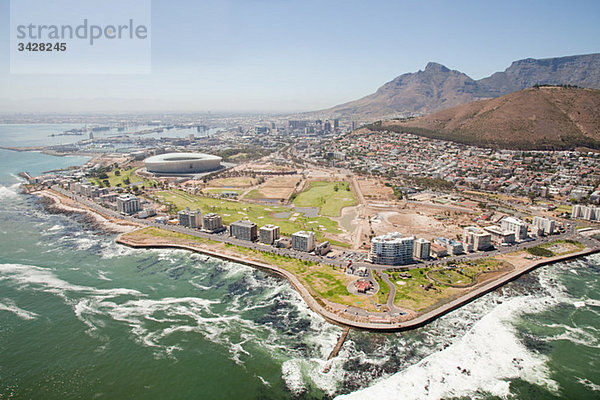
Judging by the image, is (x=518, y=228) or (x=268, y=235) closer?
(x=268, y=235)

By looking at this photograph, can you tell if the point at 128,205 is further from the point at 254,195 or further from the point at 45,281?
the point at 45,281

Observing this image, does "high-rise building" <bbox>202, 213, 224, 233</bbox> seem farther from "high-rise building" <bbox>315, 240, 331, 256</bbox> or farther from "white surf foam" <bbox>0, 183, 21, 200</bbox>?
"white surf foam" <bbox>0, 183, 21, 200</bbox>

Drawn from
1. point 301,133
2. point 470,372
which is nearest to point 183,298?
point 470,372

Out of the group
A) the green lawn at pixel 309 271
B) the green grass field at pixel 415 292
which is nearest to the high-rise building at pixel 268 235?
the green lawn at pixel 309 271

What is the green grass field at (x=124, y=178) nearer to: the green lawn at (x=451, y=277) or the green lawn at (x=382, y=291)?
the green lawn at (x=382, y=291)

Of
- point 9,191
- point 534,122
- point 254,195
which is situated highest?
point 534,122

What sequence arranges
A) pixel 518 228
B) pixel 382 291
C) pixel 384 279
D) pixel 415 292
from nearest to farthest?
pixel 415 292, pixel 382 291, pixel 384 279, pixel 518 228

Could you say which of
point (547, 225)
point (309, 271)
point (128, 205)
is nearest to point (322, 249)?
A: point (309, 271)
